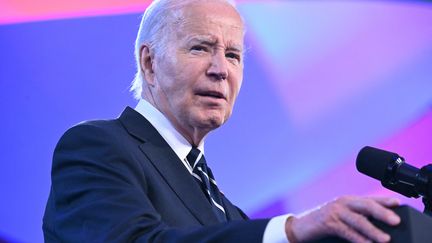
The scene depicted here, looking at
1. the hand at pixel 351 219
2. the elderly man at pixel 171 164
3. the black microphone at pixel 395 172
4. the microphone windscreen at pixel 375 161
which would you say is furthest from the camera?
the microphone windscreen at pixel 375 161

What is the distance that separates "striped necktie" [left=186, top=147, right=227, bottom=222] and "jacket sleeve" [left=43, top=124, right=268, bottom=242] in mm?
264

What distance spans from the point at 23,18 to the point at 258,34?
0.87m

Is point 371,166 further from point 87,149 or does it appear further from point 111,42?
point 111,42

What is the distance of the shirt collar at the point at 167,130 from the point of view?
1661mm

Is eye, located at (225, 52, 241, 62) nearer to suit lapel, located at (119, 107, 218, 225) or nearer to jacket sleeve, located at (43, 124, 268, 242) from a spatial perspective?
suit lapel, located at (119, 107, 218, 225)

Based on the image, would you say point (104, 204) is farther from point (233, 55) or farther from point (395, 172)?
point (233, 55)

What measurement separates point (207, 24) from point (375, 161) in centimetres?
63

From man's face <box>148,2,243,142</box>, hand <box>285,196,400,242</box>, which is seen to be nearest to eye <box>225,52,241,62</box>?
man's face <box>148,2,243,142</box>

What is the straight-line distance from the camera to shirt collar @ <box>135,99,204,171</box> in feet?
5.45

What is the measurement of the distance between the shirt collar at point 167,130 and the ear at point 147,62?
9 centimetres

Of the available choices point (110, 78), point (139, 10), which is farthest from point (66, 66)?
point (139, 10)

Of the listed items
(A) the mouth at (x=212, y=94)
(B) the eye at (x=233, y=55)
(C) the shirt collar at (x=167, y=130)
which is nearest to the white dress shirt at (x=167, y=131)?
(C) the shirt collar at (x=167, y=130)

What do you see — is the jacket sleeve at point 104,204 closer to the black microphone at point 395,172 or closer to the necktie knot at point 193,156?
the necktie knot at point 193,156

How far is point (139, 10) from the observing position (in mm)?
A: 2285
